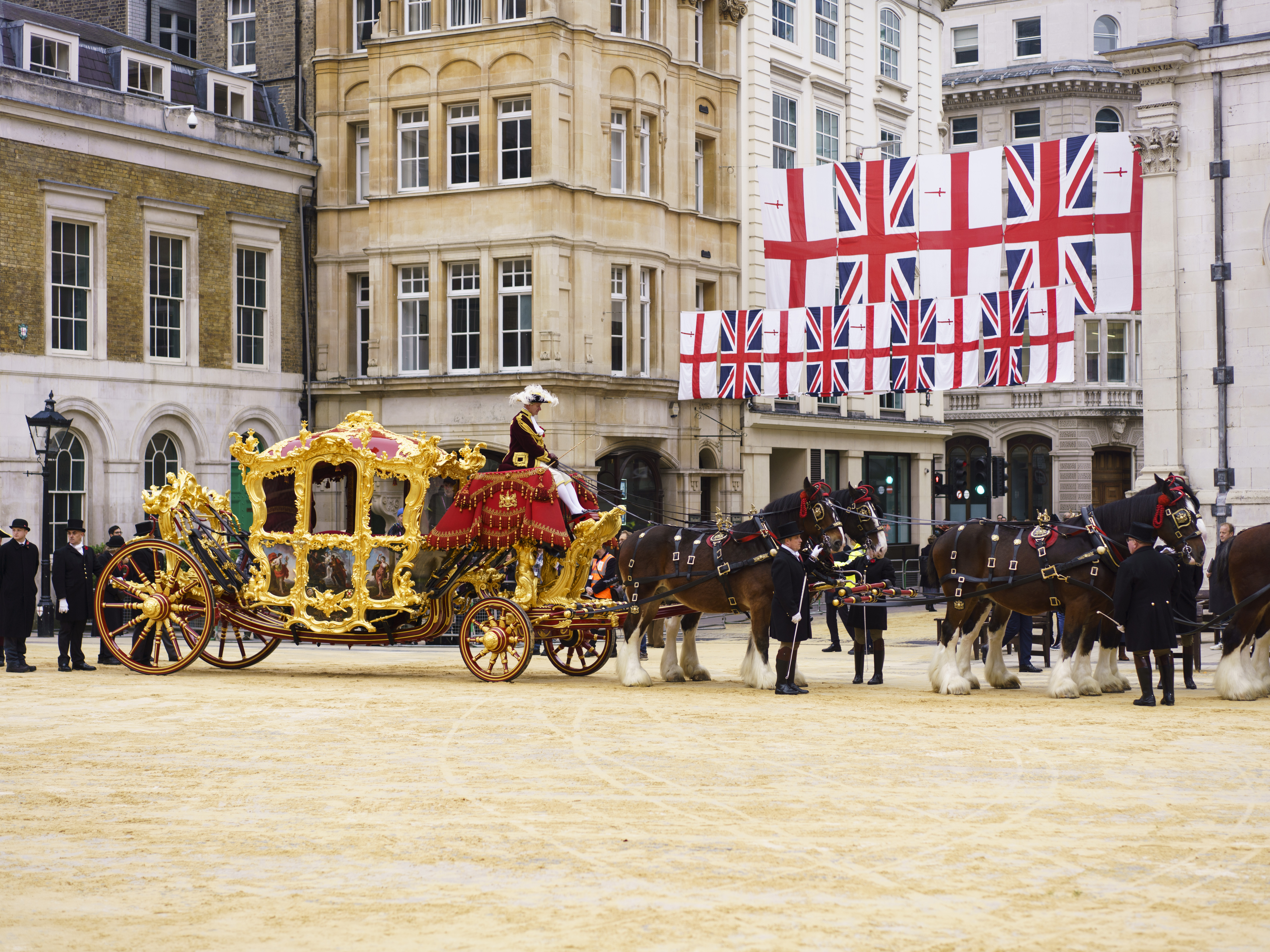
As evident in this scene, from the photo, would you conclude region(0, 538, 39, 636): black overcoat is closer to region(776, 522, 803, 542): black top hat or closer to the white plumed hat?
the white plumed hat

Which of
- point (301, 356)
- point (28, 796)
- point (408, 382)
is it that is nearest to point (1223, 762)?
point (28, 796)

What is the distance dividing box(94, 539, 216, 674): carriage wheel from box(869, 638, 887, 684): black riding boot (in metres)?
7.28

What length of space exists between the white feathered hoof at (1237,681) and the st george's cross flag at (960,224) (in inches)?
556

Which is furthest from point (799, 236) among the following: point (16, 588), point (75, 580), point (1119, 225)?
point (16, 588)

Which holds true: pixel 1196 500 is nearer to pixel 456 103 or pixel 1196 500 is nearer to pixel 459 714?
pixel 459 714

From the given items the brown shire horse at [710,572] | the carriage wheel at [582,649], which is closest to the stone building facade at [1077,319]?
the carriage wheel at [582,649]

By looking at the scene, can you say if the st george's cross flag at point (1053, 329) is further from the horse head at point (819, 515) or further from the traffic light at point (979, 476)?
the horse head at point (819, 515)

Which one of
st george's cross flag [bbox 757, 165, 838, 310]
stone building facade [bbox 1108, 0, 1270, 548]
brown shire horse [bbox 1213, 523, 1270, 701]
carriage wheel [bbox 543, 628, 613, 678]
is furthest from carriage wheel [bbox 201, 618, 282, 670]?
stone building facade [bbox 1108, 0, 1270, 548]

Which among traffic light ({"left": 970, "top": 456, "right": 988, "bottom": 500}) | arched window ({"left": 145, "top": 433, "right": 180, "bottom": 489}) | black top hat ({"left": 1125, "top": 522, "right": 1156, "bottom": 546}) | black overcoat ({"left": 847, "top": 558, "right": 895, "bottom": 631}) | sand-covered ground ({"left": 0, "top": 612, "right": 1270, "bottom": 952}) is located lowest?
sand-covered ground ({"left": 0, "top": 612, "right": 1270, "bottom": 952})

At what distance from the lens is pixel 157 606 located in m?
17.3

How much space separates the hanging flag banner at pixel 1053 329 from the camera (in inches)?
1039

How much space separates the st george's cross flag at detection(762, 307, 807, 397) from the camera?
30.3 metres

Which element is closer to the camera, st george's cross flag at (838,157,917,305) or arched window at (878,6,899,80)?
st george's cross flag at (838,157,917,305)

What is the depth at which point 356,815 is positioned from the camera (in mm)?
9133
